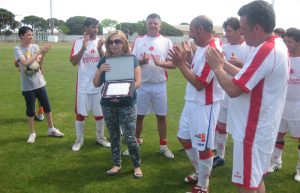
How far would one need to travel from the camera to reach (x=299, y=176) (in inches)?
213

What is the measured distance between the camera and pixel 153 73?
6.21 meters

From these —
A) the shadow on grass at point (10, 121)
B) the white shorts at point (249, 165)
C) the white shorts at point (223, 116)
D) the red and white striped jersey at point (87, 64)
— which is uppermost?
the red and white striped jersey at point (87, 64)

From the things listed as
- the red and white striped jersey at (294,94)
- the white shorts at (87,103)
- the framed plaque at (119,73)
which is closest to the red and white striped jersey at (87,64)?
the white shorts at (87,103)

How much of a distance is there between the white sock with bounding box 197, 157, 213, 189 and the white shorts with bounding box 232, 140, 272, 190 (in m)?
1.28

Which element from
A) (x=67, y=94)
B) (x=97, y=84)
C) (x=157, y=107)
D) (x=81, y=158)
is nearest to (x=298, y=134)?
(x=157, y=107)

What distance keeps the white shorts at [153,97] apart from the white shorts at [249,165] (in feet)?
10.3

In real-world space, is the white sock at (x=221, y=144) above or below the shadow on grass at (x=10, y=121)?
above

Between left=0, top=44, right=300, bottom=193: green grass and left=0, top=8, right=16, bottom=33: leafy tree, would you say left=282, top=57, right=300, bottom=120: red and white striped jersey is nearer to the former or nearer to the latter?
left=0, top=44, right=300, bottom=193: green grass

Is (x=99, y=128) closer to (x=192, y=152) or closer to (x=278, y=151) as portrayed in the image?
Result: (x=192, y=152)

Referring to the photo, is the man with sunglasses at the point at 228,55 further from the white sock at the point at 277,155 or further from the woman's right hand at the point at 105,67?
the woman's right hand at the point at 105,67

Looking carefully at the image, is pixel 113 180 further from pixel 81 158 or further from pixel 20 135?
pixel 20 135

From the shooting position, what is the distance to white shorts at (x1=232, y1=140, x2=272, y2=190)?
3.21 metres

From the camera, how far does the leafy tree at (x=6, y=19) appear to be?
97.8 meters

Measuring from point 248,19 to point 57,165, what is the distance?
415 centimetres
